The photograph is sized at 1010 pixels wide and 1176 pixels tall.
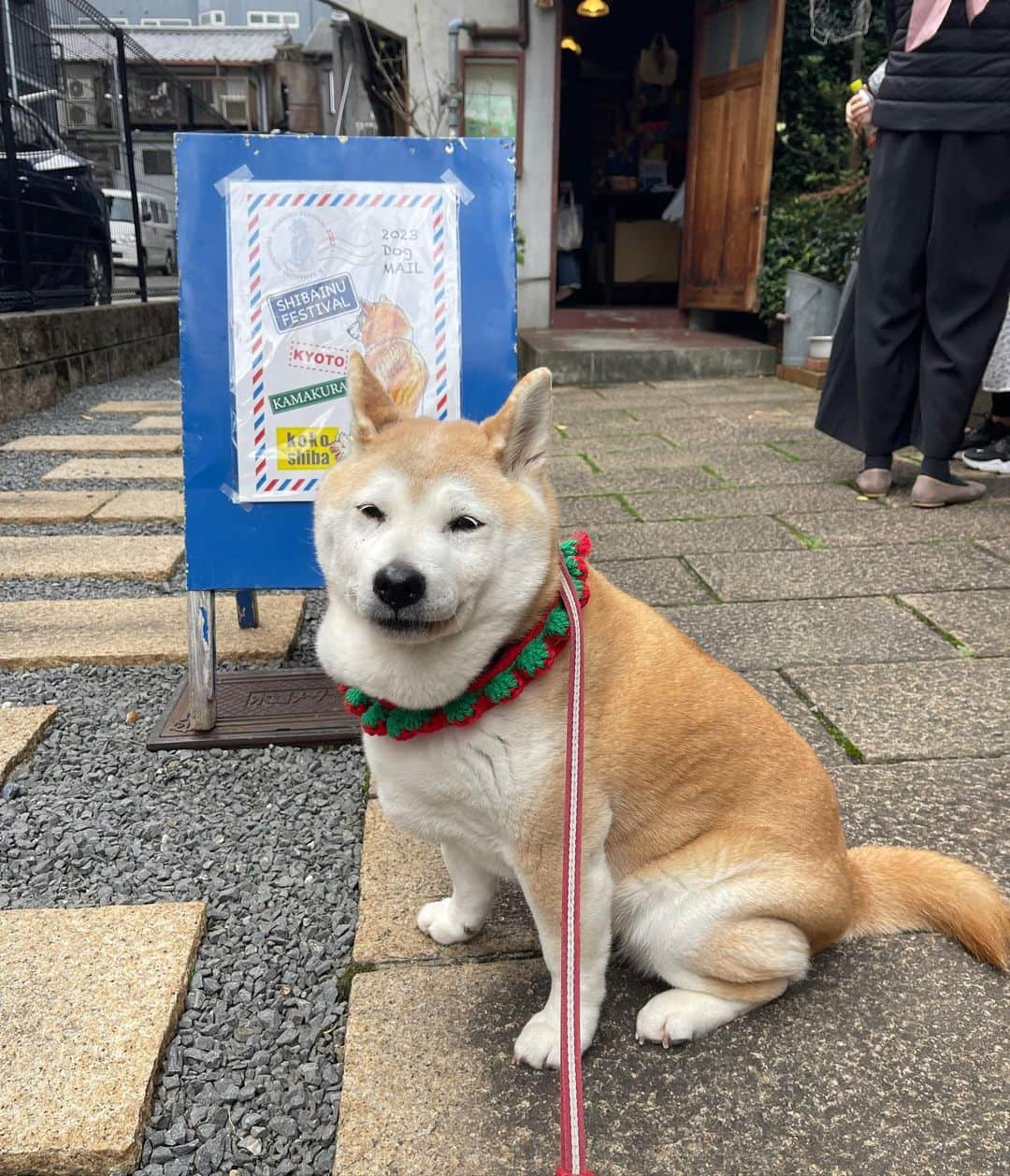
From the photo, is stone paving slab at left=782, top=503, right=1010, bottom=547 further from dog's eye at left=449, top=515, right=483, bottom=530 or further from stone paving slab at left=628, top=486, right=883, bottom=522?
dog's eye at left=449, top=515, right=483, bottom=530

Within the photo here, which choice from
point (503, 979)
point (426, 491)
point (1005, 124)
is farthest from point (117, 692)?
point (1005, 124)

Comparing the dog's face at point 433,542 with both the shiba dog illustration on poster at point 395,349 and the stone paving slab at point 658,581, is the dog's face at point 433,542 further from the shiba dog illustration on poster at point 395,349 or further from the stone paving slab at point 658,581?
the stone paving slab at point 658,581

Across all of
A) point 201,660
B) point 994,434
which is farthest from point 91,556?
point 994,434

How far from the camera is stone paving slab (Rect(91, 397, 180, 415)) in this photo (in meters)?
8.41

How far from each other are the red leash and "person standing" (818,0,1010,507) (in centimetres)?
381

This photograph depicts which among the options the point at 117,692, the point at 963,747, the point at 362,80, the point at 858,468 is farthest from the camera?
the point at 362,80

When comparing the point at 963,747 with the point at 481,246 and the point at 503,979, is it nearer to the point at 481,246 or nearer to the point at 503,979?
the point at 503,979

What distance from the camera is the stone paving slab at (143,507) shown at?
5.14m

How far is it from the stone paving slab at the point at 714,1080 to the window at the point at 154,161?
13.7m

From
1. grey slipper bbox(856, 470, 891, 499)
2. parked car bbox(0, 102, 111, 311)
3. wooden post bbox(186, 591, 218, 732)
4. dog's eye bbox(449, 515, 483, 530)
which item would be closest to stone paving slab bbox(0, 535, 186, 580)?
wooden post bbox(186, 591, 218, 732)

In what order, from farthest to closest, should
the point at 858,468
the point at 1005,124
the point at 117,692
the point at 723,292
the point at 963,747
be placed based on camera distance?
the point at 723,292, the point at 858,468, the point at 1005,124, the point at 117,692, the point at 963,747

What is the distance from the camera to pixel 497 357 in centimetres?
286

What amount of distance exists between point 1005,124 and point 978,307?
823 mm

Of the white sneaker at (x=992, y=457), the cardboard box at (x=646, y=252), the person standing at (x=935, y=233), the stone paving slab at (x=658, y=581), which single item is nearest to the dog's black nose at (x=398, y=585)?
the stone paving slab at (x=658, y=581)
